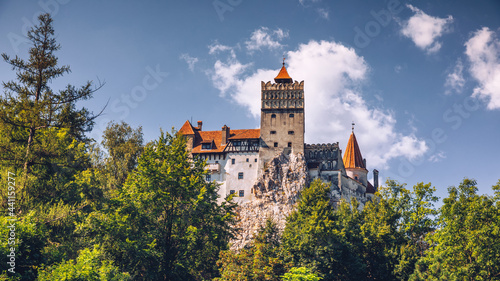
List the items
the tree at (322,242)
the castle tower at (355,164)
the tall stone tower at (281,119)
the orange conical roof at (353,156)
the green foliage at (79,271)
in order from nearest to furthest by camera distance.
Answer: the green foliage at (79,271) < the tree at (322,242) < the tall stone tower at (281,119) < the castle tower at (355,164) < the orange conical roof at (353,156)

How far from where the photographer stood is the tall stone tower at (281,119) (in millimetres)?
68562

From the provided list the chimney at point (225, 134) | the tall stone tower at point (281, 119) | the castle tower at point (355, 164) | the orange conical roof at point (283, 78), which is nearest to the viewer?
the tall stone tower at point (281, 119)

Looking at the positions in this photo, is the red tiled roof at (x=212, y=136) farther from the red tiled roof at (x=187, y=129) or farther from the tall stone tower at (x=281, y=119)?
the tall stone tower at (x=281, y=119)

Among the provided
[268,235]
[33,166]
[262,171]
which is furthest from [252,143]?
[33,166]

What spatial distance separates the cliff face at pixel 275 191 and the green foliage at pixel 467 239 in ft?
105

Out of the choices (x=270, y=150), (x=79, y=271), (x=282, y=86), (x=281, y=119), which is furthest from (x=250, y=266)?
(x=282, y=86)

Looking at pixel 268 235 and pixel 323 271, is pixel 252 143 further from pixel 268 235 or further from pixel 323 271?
pixel 323 271

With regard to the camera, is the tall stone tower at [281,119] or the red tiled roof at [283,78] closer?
the tall stone tower at [281,119]

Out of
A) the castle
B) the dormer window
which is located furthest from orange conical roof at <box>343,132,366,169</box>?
the dormer window

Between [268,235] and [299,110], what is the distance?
101ft

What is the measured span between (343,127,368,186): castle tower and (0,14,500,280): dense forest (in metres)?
29.3

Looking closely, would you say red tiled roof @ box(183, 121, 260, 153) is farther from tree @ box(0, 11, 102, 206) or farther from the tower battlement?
tree @ box(0, 11, 102, 206)

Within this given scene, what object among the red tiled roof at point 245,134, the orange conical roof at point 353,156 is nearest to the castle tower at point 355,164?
the orange conical roof at point 353,156

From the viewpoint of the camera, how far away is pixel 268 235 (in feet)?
141
